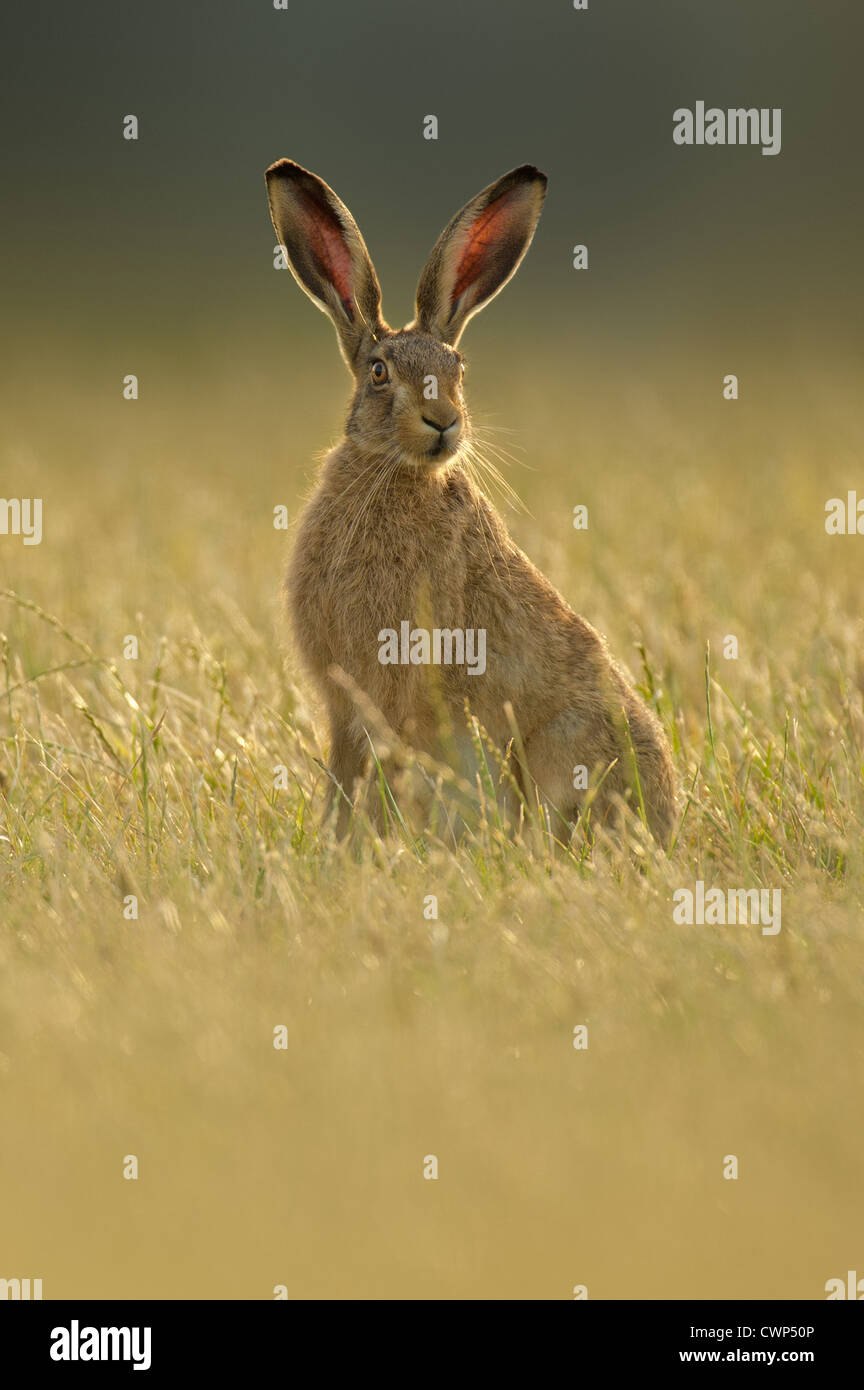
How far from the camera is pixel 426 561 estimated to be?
5.02m

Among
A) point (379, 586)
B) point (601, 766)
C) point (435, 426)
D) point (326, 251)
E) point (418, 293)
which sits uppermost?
point (326, 251)

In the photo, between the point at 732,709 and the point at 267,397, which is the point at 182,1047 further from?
the point at 267,397

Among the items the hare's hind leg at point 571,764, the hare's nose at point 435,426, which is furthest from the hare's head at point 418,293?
the hare's hind leg at point 571,764

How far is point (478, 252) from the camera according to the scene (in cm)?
529

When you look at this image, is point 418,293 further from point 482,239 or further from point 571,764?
point 571,764

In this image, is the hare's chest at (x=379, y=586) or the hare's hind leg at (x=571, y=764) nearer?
the hare's chest at (x=379, y=586)

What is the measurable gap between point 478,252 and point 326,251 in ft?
1.63

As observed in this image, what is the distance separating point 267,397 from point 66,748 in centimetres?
1020

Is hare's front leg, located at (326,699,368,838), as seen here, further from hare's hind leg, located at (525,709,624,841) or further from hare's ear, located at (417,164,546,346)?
hare's ear, located at (417,164,546,346)

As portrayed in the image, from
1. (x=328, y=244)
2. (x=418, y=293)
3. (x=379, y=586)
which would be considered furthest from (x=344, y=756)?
(x=328, y=244)

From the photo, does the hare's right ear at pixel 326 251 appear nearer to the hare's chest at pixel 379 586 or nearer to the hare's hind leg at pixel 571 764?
the hare's chest at pixel 379 586

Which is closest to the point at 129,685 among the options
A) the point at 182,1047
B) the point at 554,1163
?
the point at 182,1047

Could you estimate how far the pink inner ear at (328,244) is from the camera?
5111 millimetres

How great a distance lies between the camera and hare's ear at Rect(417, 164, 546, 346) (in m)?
5.15
